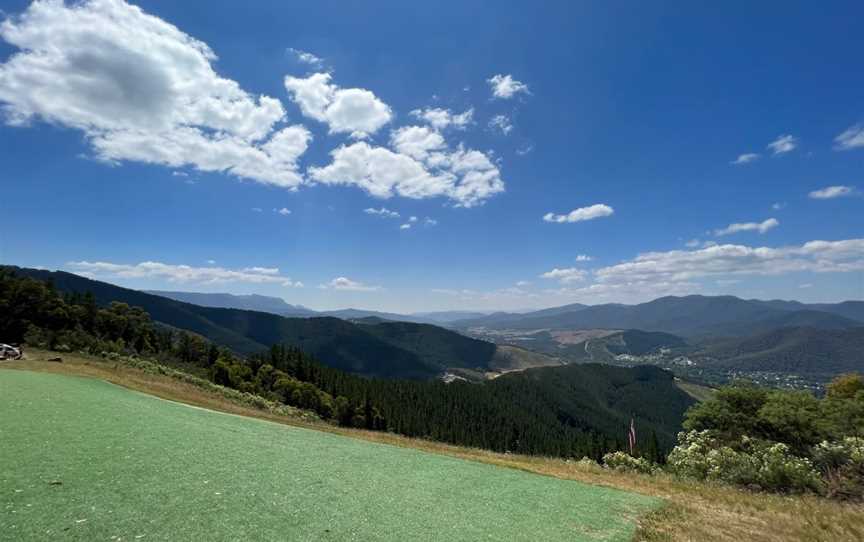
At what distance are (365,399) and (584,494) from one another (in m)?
114

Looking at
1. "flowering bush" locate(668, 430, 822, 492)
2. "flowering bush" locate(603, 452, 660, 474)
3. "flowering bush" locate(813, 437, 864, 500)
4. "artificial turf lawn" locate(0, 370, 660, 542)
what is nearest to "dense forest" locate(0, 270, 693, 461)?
"artificial turf lawn" locate(0, 370, 660, 542)

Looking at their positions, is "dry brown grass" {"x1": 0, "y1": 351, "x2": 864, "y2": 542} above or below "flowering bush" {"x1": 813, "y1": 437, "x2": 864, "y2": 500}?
above

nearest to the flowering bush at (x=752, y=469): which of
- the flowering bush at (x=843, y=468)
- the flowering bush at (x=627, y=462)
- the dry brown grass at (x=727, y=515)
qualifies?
the flowering bush at (x=843, y=468)

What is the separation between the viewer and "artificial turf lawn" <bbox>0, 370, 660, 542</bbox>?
8375 mm

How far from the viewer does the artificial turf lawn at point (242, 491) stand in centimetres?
838

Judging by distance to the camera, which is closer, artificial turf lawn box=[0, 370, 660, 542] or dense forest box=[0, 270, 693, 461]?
artificial turf lawn box=[0, 370, 660, 542]

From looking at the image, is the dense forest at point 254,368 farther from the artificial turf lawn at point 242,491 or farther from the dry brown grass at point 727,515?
the dry brown grass at point 727,515

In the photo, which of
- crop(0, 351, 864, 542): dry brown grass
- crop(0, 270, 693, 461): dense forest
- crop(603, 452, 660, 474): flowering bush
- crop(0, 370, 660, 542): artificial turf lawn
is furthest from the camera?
crop(0, 270, 693, 461): dense forest

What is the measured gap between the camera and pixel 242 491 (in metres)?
10.4

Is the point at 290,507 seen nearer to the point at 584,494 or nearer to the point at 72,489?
the point at 72,489

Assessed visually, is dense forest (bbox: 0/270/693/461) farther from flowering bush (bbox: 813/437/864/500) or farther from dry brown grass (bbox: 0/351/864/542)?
flowering bush (bbox: 813/437/864/500)

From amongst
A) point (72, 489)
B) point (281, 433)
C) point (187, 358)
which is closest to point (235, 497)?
point (72, 489)

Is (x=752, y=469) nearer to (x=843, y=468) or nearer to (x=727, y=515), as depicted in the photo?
(x=843, y=468)

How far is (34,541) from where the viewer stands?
23.1ft
